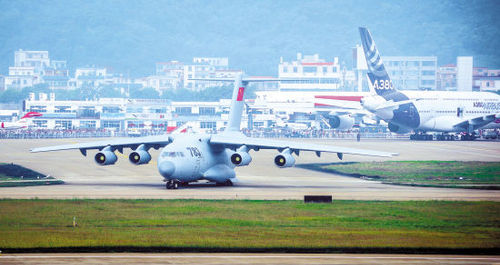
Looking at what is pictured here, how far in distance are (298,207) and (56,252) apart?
42.2ft

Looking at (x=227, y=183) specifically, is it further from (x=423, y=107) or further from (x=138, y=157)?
(x=423, y=107)

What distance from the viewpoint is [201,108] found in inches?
6024

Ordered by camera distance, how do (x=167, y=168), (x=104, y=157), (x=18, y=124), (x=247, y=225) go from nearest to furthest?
(x=247, y=225) → (x=167, y=168) → (x=104, y=157) → (x=18, y=124)

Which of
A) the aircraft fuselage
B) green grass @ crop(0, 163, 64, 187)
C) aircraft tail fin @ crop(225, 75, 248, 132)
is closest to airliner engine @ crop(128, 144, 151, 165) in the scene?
the aircraft fuselage

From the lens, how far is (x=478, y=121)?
316ft

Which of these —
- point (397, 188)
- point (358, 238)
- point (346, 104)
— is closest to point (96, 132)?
point (346, 104)

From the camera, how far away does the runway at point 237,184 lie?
128 feet

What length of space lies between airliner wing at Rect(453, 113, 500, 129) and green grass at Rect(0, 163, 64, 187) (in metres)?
59.2

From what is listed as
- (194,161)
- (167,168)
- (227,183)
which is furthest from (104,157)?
(227,183)

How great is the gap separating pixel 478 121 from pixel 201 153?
2423 inches

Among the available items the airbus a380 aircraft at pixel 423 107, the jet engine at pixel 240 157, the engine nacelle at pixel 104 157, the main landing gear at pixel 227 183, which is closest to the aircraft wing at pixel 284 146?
the jet engine at pixel 240 157

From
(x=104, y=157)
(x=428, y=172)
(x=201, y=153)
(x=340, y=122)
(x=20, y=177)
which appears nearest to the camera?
(x=201, y=153)

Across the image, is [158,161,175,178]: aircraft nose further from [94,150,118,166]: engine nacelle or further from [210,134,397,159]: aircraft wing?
[94,150,118,166]: engine nacelle

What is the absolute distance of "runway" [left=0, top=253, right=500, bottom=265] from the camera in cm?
2255
